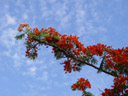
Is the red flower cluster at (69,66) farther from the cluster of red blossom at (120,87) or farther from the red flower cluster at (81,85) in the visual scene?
the cluster of red blossom at (120,87)

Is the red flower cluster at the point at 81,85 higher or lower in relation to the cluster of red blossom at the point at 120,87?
higher

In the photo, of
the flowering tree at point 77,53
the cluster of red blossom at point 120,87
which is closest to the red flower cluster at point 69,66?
the flowering tree at point 77,53

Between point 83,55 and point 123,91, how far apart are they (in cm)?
333

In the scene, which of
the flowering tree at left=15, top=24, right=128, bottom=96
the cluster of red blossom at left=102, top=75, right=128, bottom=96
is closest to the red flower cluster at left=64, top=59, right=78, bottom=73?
the flowering tree at left=15, top=24, right=128, bottom=96

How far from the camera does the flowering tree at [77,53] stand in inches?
514

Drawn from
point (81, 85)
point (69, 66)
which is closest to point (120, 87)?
point (81, 85)

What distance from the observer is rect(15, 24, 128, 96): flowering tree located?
13.1 metres

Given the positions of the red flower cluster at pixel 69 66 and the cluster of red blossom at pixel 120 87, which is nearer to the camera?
the cluster of red blossom at pixel 120 87

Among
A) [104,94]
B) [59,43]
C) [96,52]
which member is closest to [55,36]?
[59,43]

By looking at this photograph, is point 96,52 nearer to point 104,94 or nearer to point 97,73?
point 97,73

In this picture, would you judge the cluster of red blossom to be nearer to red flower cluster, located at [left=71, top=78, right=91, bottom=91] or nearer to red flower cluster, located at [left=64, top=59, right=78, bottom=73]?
red flower cluster, located at [left=71, top=78, right=91, bottom=91]

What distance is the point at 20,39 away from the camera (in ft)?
43.3

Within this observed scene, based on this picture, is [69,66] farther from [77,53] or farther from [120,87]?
[120,87]

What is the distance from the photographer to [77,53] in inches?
530
